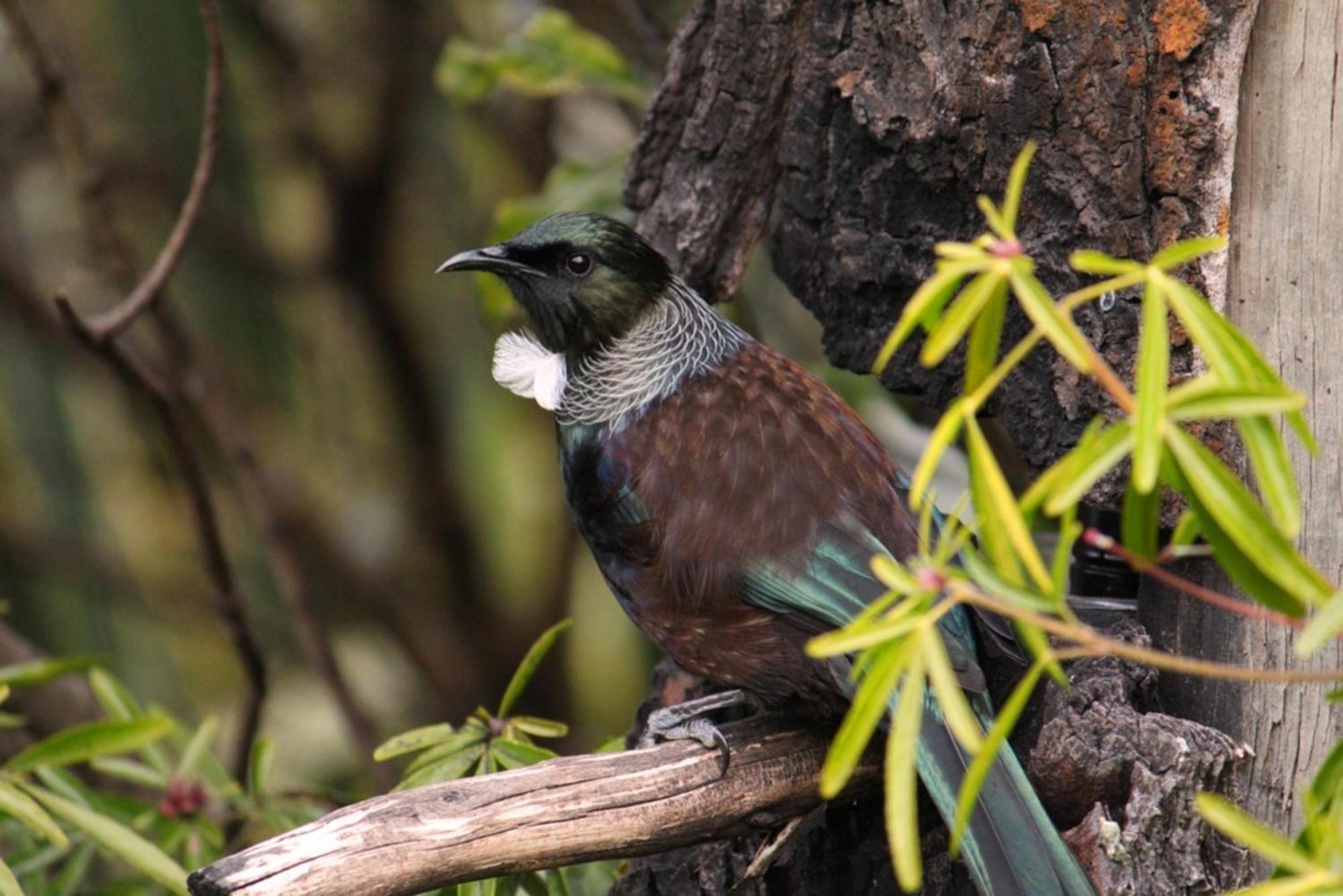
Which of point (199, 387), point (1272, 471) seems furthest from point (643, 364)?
point (199, 387)

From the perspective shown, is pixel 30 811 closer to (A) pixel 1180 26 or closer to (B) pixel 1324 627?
(B) pixel 1324 627

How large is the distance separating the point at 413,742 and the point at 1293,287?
1.66m

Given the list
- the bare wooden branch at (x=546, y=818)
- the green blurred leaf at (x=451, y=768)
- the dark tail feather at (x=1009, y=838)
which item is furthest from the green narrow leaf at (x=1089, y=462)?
the green blurred leaf at (x=451, y=768)

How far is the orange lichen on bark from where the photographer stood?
2.26 meters

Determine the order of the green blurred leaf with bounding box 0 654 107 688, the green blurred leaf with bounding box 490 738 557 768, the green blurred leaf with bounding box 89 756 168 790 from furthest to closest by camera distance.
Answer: the green blurred leaf with bounding box 89 756 168 790
the green blurred leaf with bounding box 0 654 107 688
the green blurred leaf with bounding box 490 738 557 768

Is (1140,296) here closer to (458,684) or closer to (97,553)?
(458,684)

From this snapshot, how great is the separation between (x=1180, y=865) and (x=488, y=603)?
11.9ft

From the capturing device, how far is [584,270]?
2811mm

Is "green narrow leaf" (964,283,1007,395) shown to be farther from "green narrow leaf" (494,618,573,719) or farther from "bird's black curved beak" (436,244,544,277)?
"bird's black curved beak" (436,244,544,277)

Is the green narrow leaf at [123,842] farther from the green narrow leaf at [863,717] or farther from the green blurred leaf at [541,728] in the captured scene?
the green narrow leaf at [863,717]

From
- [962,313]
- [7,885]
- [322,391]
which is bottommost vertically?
[7,885]

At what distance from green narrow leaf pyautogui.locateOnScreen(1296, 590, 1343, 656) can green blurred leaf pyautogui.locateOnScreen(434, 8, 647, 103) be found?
295cm

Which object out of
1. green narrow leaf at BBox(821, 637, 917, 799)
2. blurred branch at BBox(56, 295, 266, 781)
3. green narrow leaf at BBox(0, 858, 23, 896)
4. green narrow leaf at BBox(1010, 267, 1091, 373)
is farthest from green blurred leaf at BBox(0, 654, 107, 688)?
green narrow leaf at BBox(1010, 267, 1091, 373)

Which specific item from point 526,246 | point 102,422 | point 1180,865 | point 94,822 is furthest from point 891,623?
point 102,422
